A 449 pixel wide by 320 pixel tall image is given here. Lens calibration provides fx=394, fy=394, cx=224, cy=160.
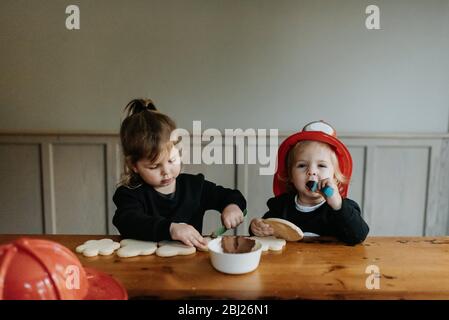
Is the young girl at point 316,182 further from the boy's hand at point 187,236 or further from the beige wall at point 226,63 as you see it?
the beige wall at point 226,63

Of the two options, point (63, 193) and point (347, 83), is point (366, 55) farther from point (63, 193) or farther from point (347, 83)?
point (63, 193)

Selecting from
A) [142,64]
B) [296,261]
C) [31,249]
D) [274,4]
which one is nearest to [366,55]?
[274,4]

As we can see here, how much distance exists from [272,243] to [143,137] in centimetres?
46

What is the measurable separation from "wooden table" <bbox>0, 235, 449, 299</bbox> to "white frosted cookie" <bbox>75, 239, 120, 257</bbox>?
0.05 ft

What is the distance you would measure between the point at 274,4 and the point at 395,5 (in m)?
0.62

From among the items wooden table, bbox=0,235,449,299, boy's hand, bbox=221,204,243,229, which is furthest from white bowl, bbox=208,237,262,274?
boy's hand, bbox=221,204,243,229

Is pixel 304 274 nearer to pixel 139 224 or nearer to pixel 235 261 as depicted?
pixel 235 261

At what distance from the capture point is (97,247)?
0.85 meters

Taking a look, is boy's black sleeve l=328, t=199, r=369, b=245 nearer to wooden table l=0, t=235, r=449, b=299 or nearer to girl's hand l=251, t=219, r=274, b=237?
wooden table l=0, t=235, r=449, b=299

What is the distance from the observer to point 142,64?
6.66 ft

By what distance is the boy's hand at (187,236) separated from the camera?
0.86 m

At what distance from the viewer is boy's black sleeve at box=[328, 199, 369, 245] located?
0.92 meters
